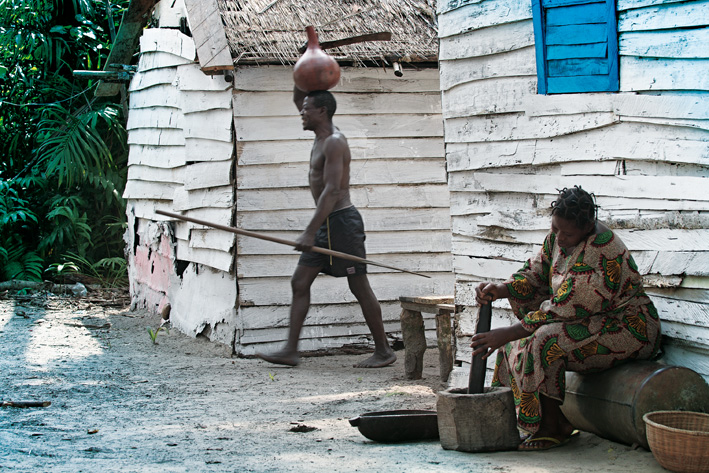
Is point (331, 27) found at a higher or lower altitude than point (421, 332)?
higher

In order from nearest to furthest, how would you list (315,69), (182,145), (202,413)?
(202,413), (315,69), (182,145)

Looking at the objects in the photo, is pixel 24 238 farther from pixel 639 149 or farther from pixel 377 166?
pixel 639 149

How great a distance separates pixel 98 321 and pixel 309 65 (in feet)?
15.3

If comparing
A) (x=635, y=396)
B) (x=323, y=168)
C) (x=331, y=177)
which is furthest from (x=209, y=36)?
(x=635, y=396)

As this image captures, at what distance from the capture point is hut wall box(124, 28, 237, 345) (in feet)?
Answer: 22.3

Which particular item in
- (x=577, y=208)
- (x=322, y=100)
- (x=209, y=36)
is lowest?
(x=577, y=208)

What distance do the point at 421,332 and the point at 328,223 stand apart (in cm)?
108

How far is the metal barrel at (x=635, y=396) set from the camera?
350 centimetres

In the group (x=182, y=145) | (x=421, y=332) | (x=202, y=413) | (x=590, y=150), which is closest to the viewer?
(x=590, y=150)

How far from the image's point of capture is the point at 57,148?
36.4 feet

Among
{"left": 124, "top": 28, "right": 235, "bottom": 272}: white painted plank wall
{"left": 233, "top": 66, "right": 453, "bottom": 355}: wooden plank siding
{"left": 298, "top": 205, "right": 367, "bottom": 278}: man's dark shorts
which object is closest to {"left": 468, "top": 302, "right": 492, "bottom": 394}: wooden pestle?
{"left": 298, "top": 205, "right": 367, "bottom": 278}: man's dark shorts

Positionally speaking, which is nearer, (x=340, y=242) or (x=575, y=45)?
(x=575, y=45)

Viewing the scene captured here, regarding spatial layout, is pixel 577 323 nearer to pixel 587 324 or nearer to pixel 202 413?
pixel 587 324

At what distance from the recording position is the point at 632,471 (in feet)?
11.0
